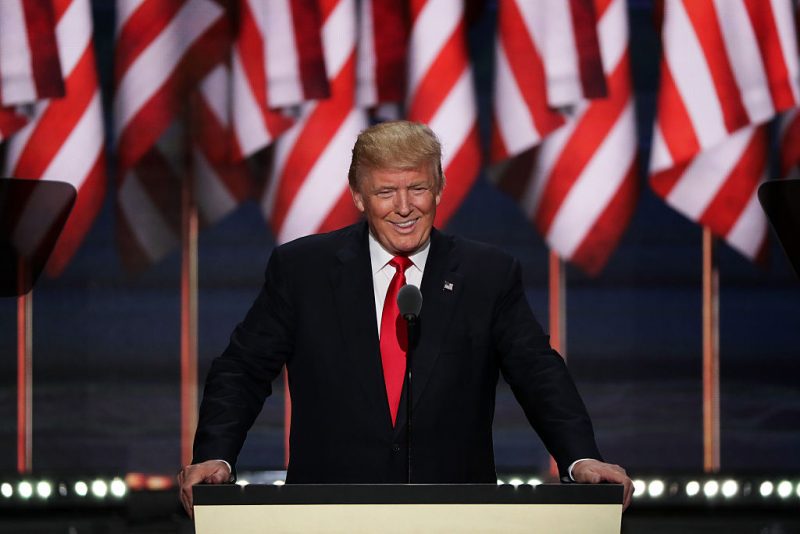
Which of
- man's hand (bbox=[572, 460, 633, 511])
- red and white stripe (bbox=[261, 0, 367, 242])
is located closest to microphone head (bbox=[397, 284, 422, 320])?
man's hand (bbox=[572, 460, 633, 511])

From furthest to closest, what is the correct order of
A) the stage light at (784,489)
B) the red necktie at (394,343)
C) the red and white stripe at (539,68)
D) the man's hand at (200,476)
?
the red and white stripe at (539,68)
the stage light at (784,489)
the red necktie at (394,343)
the man's hand at (200,476)

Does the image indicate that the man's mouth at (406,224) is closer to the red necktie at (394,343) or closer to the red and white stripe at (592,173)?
the red necktie at (394,343)

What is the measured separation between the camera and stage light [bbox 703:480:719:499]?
407 cm

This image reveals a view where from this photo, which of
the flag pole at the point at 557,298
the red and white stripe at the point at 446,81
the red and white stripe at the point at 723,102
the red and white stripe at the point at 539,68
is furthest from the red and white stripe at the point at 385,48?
the red and white stripe at the point at 723,102

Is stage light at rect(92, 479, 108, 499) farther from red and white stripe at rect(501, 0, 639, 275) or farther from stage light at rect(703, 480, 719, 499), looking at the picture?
stage light at rect(703, 480, 719, 499)

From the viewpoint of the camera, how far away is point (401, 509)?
154 cm

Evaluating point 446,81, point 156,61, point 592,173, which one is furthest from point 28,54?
point 592,173

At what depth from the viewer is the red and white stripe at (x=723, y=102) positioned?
4156 millimetres

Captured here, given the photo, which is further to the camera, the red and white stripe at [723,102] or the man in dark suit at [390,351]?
the red and white stripe at [723,102]

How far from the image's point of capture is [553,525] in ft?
5.12

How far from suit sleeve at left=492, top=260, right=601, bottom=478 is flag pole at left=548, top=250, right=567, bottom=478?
6.62 feet

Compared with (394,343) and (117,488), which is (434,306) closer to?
(394,343)

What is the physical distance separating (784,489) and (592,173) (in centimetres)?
141

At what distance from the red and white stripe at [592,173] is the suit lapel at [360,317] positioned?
2085mm
